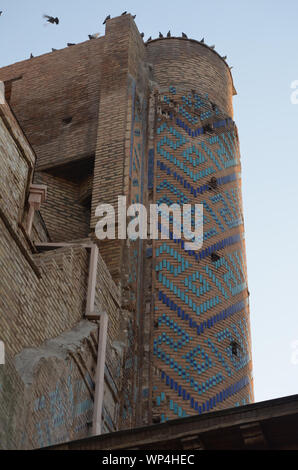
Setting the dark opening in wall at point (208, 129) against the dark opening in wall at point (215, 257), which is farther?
the dark opening in wall at point (208, 129)

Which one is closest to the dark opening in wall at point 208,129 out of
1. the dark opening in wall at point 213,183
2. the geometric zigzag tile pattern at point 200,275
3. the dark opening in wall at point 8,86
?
the geometric zigzag tile pattern at point 200,275

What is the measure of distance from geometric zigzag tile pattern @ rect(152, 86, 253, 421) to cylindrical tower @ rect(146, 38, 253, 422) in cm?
1

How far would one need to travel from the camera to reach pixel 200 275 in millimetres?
12625

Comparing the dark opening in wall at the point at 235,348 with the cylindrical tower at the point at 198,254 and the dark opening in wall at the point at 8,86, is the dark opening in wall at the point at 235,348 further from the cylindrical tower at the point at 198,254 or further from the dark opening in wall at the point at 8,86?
the dark opening in wall at the point at 8,86

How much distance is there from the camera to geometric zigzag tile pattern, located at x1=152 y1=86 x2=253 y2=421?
38.2 feet

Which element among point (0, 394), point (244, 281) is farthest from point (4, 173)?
point (244, 281)

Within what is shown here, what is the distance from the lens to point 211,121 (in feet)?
47.8

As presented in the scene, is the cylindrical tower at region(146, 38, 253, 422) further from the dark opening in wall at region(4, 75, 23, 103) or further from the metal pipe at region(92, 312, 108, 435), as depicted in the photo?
the dark opening in wall at region(4, 75, 23, 103)

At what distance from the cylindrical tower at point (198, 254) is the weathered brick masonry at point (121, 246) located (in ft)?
0.07

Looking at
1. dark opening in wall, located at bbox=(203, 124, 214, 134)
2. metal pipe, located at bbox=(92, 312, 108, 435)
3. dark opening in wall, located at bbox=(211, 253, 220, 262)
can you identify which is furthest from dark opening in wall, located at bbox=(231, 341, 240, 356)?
dark opening in wall, located at bbox=(203, 124, 214, 134)

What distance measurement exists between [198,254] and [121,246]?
4.29 feet

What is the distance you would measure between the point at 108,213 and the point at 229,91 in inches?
176

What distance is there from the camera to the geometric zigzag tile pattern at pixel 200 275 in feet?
38.2

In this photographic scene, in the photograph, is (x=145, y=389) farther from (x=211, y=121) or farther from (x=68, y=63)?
(x=68, y=63)
